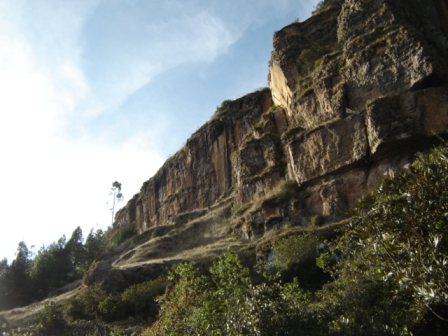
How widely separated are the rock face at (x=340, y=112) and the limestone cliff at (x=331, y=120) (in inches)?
3.4

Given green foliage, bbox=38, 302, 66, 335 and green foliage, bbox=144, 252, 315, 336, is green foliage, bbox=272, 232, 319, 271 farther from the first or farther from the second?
green foliage, bbox=38, 302, 66, 335

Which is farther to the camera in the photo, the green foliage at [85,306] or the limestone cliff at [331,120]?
the green foliage at [85,306]

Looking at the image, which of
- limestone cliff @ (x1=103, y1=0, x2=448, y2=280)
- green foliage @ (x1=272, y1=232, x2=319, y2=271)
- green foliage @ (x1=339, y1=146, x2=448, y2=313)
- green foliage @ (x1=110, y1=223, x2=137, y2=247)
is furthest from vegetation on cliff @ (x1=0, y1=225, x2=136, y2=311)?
green foliage @ (x1=339, y1=146, x2=448, y2=313)

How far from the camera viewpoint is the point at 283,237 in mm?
34219

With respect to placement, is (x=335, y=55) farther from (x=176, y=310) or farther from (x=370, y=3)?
(x=176, y=310)

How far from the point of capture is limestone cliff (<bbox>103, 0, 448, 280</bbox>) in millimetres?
33000

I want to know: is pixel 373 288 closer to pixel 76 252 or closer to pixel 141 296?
pixel 141 296

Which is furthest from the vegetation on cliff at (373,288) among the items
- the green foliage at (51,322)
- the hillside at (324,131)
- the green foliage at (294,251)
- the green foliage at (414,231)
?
the green foliage at (51,322)

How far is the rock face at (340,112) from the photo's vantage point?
32.8 metres

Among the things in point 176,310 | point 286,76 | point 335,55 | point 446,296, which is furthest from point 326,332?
point 286,76

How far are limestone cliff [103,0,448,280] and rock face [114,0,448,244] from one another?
0.28 ft

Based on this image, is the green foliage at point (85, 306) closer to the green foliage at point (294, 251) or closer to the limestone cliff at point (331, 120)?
the limestone cliff at point (331, 120)

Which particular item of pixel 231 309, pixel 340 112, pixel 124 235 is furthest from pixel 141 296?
pixel 124 235

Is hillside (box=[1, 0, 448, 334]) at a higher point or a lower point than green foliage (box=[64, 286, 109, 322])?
higher
